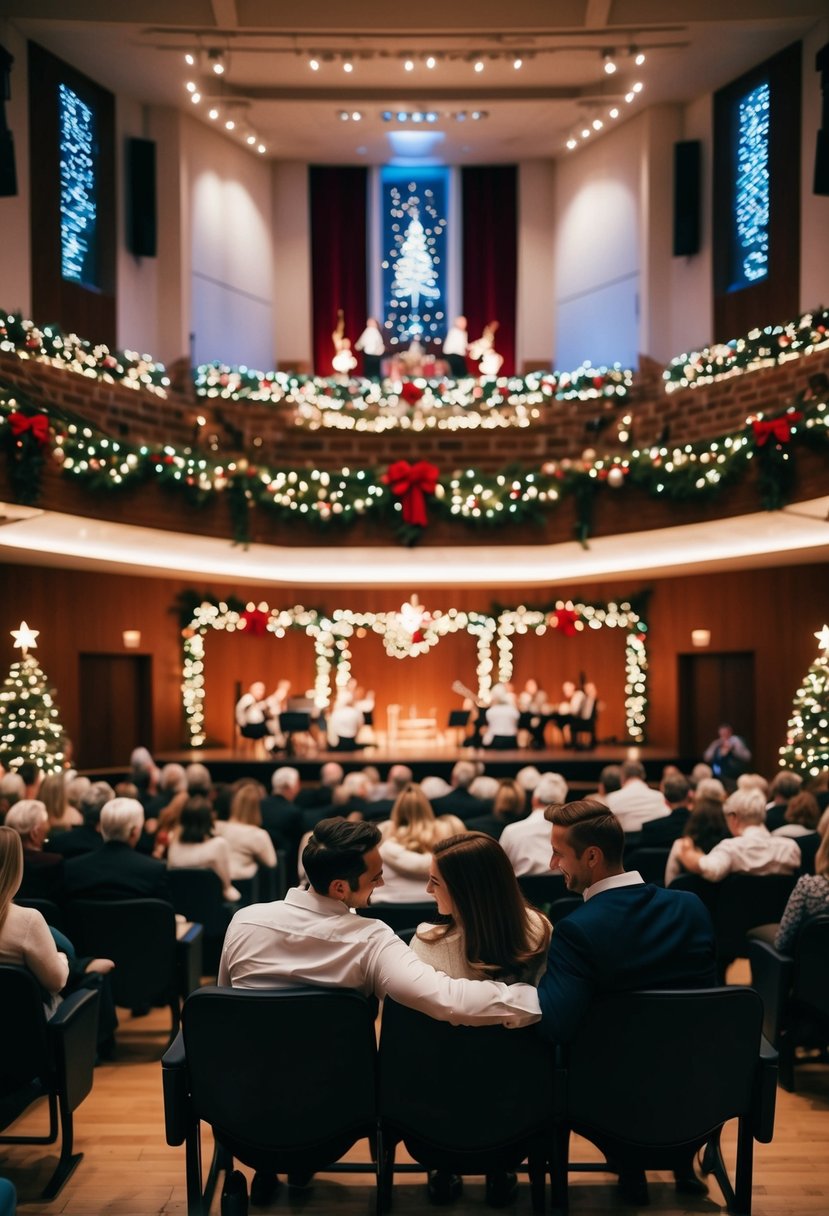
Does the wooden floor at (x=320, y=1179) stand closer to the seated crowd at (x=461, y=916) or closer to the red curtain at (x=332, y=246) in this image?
the seated crowd at (x=461, y=916)

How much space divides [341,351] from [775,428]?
9615 mm

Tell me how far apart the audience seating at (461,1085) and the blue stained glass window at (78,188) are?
14.2 meters

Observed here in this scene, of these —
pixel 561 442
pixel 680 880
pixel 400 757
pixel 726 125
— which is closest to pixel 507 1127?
pixel 680 880

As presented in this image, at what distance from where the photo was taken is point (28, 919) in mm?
3371

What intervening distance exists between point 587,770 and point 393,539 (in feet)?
12.7

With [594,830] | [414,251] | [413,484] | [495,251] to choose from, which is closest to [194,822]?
[594,830]

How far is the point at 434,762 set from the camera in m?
13.5

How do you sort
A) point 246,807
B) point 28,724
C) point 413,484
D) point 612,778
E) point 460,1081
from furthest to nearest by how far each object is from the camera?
point 413,484 → point 28,724 → point 612,778 → point 246,807 → point 460,1081

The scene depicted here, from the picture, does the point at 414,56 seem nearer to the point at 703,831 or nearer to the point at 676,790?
the point at 676,790

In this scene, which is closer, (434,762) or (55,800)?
(55,800)

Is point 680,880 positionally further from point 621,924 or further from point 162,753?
point 162,753

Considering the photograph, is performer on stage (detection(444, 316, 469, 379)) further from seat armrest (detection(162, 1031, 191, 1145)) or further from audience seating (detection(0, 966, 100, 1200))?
seat armrest (detection(162, 1031, 191, 1145))

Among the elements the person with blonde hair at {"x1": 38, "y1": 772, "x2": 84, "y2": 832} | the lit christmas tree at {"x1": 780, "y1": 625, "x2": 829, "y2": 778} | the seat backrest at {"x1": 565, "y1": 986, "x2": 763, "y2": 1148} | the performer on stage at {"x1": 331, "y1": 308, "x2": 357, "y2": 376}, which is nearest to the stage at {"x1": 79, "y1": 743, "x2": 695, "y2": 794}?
the lit christmas tree at {"x1": 780, "y1": 625, "x2": 829, "y2": 778}

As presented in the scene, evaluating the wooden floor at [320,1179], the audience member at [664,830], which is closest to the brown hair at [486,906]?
the wooden floor at [320,1179]
